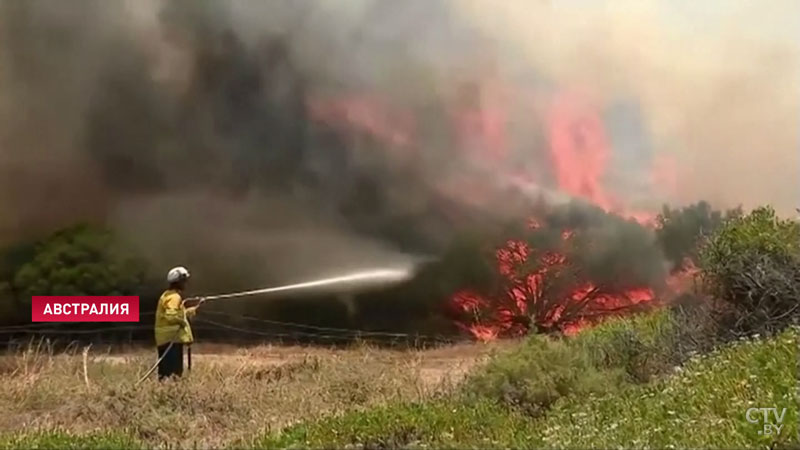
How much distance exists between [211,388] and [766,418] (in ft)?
19.2

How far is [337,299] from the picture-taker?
12.8 meters

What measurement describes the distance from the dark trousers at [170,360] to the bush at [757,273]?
6.41m

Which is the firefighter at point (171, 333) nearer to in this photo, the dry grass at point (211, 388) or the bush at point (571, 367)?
the dry grass at point (211, 388)

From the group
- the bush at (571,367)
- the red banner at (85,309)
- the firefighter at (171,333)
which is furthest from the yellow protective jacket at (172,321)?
the bush at (571,367)

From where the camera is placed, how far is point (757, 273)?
9539mm

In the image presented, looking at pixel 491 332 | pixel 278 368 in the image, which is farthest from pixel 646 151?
pixel 278 368

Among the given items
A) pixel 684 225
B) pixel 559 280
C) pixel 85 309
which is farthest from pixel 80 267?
pixel 684 225

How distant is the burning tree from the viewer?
41.4 feet

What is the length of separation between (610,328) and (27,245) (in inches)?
322

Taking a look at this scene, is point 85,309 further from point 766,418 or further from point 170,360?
point 766,418

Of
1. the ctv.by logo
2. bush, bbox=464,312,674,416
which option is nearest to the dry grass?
bush, bbox=464,312,674,416

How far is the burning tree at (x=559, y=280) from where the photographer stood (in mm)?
12617

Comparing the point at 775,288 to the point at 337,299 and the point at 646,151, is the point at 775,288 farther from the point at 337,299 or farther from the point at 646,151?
the point at 337,299

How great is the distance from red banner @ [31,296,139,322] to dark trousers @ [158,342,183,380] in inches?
74.5
